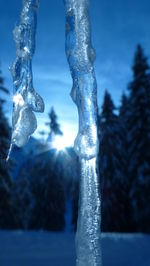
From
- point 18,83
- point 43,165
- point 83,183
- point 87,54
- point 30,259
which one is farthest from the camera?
point 43,165

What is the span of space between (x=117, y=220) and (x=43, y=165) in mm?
8581

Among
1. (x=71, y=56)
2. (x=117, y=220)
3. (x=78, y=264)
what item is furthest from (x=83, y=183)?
(x=117, y=220)

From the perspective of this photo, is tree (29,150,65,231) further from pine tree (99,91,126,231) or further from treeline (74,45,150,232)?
pine tree (99,91,126,231)

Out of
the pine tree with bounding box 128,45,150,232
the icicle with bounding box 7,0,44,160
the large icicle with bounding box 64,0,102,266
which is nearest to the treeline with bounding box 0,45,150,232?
the pine tree with bounding box 128,45,150,232

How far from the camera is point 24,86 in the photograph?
532 cm

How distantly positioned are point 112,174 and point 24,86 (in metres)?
17.5

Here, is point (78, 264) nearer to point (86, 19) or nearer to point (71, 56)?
point (71, 56)

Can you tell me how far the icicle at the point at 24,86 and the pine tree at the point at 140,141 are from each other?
47.0ft

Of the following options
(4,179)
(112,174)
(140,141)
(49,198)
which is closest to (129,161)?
(140,141)

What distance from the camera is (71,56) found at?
495 cm

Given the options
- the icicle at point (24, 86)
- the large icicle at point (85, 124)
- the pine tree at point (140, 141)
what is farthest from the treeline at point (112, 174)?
the large icicle at point (85, 124)

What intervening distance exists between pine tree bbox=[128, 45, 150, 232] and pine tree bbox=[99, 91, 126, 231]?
1.64m

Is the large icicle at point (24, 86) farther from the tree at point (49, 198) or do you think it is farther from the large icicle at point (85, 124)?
the tree at point (49, 198)

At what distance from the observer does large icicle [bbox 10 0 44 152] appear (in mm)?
5102
